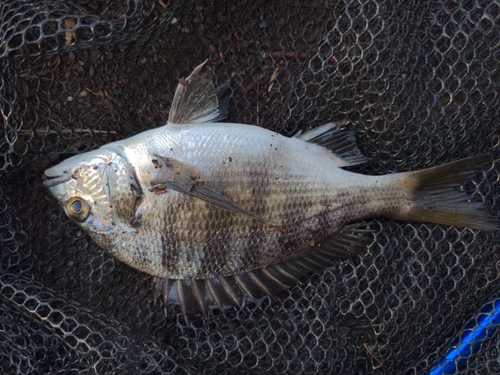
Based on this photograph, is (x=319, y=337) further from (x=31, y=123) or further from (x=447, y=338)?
(x=31, y=123)

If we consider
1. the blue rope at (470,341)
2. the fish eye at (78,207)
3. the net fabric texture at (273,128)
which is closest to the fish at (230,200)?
the fish eye at (78,207)

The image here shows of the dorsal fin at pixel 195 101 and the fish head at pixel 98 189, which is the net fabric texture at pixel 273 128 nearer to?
the dorsal fin at pixel 195 101

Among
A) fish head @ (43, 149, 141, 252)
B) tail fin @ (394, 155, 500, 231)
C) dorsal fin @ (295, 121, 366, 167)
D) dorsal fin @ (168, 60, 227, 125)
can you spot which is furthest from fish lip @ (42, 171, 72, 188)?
tail fin @ (394, 155, 500, 231)

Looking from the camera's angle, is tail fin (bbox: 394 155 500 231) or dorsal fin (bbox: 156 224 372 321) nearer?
tail fin (bbox: 394 155 500 231)

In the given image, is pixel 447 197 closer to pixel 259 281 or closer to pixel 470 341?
pixel 470 341

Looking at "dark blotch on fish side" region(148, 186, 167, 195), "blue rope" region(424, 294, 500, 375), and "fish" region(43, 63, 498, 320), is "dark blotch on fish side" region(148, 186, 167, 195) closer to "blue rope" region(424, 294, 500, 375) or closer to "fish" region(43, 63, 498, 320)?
"fish" region(43, 63, 498, 320)

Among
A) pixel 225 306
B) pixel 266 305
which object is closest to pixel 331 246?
pixel 266 305

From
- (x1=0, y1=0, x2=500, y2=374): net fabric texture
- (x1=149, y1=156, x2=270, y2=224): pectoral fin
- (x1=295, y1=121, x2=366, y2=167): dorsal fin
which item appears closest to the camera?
(x1=149, y1=156, x2=270, y2=224): pectoral fin

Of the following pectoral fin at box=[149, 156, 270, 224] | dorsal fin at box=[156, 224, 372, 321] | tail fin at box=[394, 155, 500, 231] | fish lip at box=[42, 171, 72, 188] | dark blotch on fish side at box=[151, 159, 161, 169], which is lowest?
dorsal fin at box=[156, 224, 372, 321]
